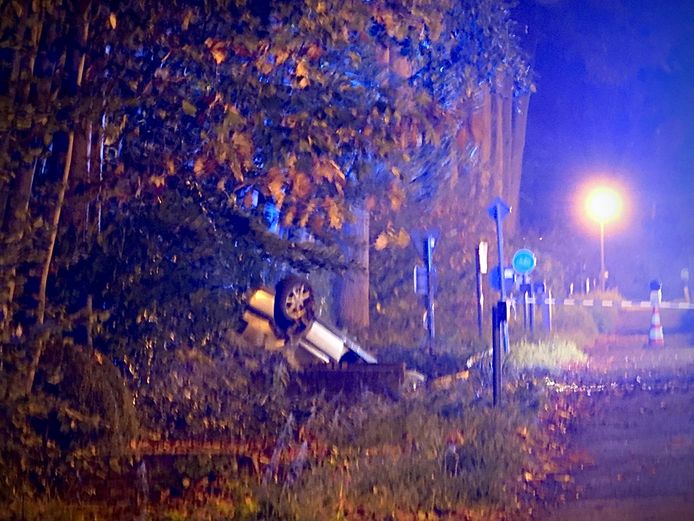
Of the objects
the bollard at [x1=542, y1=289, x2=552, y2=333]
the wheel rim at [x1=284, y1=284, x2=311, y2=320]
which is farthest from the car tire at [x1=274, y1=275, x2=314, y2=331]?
the bollard at [x1=542, y1=289, x2=552, y2=333]

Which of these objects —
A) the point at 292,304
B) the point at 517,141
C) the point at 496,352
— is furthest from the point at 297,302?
the point at 517,141

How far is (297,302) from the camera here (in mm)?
12461

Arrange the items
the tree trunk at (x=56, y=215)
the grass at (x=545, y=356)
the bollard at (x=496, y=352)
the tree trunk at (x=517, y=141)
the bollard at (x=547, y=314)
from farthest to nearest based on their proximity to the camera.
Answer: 1. the tree trunk at (x=517, y=141)
2. the bollard at (x=547, y=314)
3. the grass at (x=545, y=356)
4. the bollard at (x=496, y=352)
5. the tree trunk at (x=56, y=215)

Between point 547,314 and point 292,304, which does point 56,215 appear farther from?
point 547,314

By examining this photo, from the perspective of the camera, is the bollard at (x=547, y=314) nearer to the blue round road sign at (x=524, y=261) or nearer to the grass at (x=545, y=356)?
the grass at (x=545, y=356)

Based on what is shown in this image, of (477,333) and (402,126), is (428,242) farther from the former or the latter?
(402,126)

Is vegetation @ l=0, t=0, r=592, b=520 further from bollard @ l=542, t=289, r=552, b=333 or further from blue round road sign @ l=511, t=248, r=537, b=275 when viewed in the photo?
bollard @ l=542, t=289, r=552, b=333

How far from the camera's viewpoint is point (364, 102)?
961 centimetres

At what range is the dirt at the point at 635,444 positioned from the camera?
689 cm

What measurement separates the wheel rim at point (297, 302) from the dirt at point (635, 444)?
12.1ft

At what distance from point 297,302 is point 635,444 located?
4.84 meters

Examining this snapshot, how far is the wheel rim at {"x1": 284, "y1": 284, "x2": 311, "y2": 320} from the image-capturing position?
12305 mm

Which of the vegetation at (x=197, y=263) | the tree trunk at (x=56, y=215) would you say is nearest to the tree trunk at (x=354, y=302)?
the vegetation at (x=197, y=263)

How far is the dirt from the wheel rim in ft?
12.1
